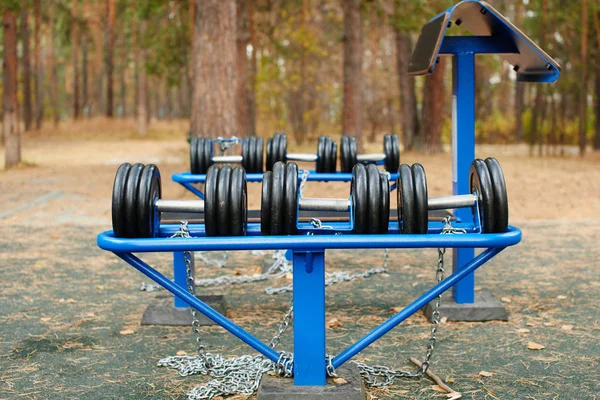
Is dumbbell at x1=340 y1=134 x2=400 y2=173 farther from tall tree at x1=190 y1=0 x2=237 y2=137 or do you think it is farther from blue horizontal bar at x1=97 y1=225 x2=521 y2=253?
tall tree at x1=190 y1=0 x2=237 y2=137

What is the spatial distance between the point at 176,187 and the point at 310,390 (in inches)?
395

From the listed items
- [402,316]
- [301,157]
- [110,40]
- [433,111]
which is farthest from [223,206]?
[110,40]

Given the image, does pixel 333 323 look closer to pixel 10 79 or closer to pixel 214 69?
pixel 214 69

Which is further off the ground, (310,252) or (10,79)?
(10,79)

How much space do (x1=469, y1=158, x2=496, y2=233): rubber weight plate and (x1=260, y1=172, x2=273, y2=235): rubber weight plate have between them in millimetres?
1023

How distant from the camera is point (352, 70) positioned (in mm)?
Result: 17250

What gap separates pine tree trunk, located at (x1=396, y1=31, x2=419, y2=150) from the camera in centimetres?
2064

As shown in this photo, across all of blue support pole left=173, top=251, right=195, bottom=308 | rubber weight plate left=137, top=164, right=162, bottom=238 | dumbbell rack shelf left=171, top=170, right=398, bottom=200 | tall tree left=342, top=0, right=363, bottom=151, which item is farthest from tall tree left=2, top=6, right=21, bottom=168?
rubber weight plate left=137, top=164, right=162, bottom=238

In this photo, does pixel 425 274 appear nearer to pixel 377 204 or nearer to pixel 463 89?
pixel 463 89

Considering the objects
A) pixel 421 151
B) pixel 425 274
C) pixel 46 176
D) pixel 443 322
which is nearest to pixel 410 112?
pixel 421 151

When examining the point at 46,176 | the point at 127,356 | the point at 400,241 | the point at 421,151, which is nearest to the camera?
the point at 400,241

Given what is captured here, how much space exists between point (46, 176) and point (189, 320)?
A: 441 inches

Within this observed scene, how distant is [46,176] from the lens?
15289 mm

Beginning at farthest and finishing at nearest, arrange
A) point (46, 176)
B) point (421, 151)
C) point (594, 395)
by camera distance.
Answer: point (421, 151), point (46, 176), point (594, 395)
